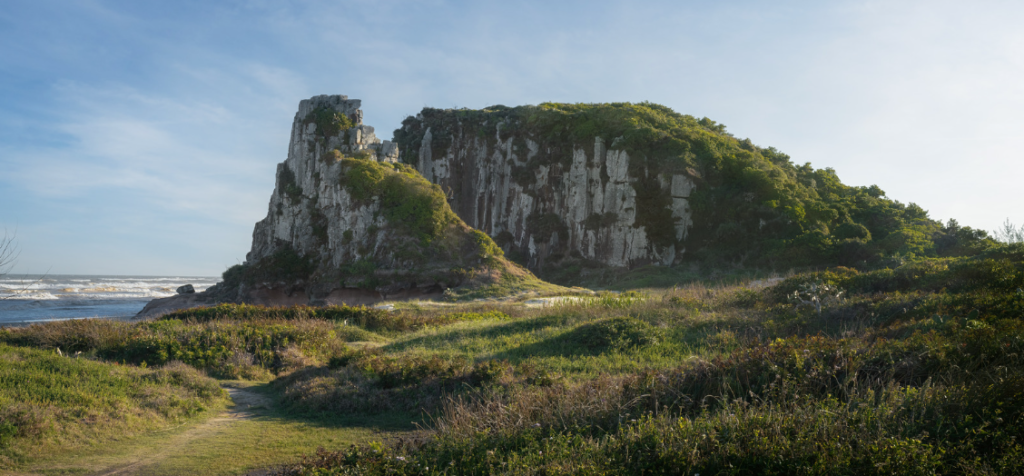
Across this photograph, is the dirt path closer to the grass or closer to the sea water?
the grass

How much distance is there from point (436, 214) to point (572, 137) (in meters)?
17.1

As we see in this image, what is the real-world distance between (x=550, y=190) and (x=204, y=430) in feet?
135

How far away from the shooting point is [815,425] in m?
5.05

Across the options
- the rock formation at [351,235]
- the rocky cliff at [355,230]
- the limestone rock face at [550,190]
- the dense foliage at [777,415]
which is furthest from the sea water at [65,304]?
the dense foliage at [777,415]

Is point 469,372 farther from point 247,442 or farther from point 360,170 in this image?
point 360,170

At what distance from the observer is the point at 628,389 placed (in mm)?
6918

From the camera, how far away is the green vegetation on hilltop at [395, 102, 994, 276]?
3556cm

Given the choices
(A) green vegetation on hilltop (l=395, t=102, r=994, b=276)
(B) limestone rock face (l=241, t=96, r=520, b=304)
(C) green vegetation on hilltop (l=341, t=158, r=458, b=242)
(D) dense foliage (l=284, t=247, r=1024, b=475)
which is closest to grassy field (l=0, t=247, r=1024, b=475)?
(D) dense foliage (l=284, t=247, r=1024, b=475)

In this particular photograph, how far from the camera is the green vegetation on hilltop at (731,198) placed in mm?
35562

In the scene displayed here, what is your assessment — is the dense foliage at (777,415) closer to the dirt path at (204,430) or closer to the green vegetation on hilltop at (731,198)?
the dirt path at (204,430)

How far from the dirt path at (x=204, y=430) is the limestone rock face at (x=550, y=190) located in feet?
115

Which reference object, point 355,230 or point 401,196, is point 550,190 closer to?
point 401,196

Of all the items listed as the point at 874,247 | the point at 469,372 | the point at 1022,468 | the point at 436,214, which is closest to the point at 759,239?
the point at 874,247

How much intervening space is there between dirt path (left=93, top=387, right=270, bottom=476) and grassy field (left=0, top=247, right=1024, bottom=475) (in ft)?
0.27
